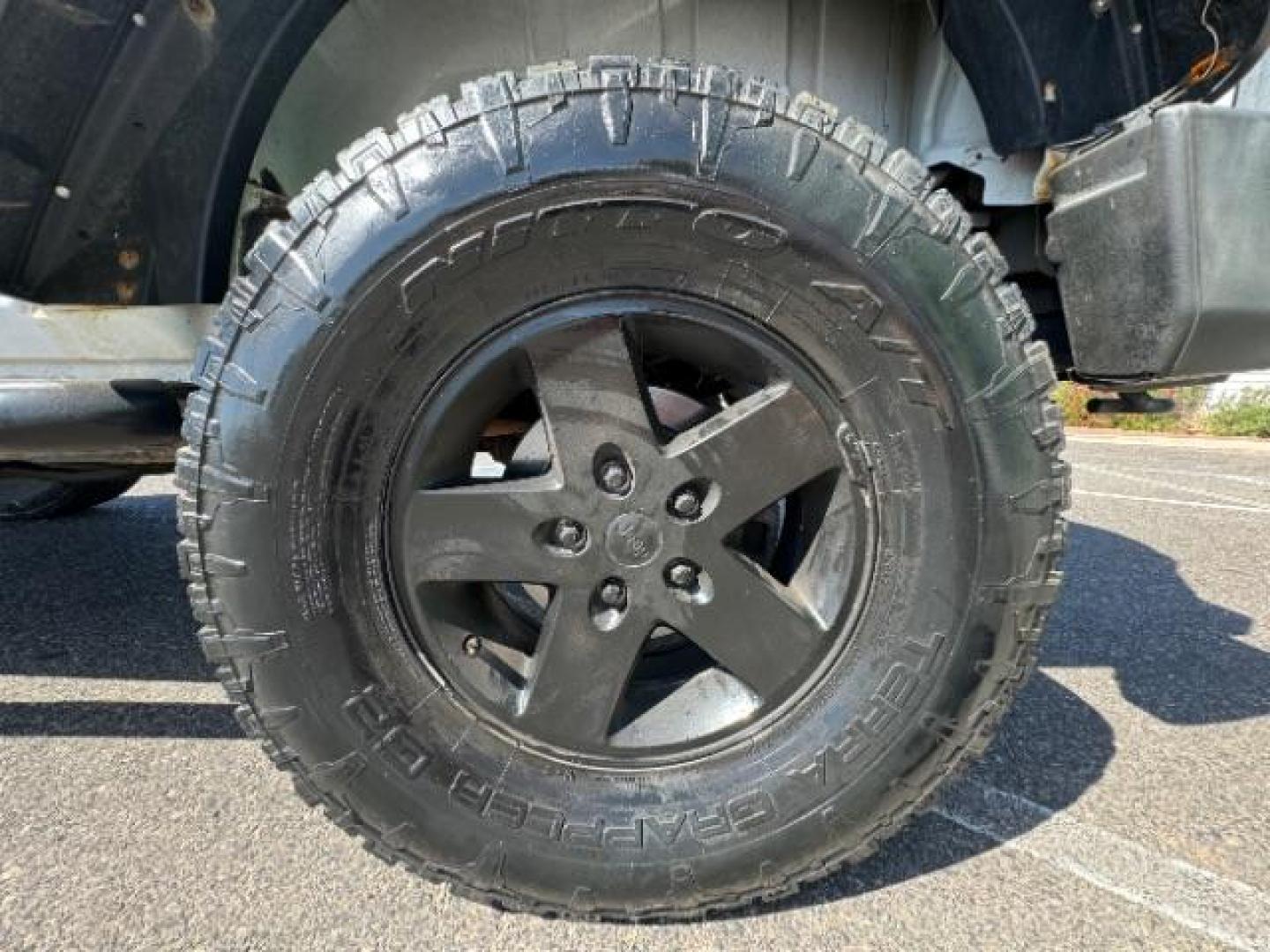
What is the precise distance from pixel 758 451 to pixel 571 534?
0.32m

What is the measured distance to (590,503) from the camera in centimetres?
119

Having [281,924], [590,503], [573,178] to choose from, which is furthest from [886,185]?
[281,924]

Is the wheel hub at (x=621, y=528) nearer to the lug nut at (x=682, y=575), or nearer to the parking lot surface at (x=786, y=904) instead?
the lug nut at (x=682, y=575)

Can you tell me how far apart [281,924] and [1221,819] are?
171cm

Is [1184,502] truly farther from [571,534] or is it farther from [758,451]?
[571,534]

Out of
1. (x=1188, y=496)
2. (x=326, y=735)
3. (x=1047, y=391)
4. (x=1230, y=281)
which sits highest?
(x=1230, y=281)

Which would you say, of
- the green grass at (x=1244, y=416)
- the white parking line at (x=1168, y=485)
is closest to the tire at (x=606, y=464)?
the white parking line at (x=1168, y=485)

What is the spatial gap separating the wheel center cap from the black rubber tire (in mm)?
3111

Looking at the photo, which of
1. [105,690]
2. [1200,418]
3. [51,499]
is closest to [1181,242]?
[105,690]

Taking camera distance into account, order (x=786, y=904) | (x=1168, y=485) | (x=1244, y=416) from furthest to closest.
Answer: (x=1244, y=416) < (x=1168, y=485) < (x=786, y=904)

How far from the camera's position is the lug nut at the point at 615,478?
1188 millimetres

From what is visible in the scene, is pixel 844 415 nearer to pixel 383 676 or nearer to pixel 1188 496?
pixel 383 676

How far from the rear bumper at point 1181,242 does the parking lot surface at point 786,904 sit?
0.87 metres

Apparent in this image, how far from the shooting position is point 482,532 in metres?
1.19
